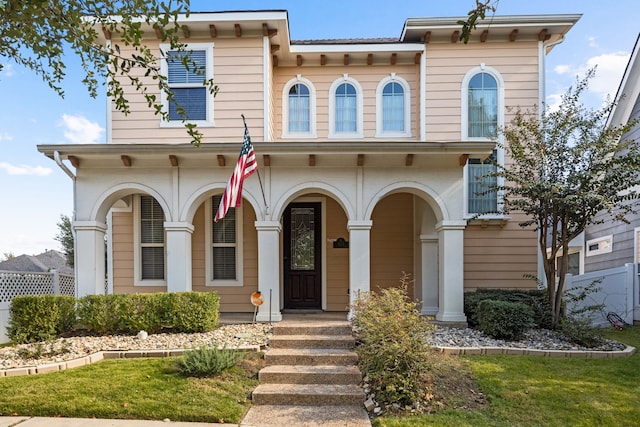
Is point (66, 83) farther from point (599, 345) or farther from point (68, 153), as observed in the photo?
point (599, 345)

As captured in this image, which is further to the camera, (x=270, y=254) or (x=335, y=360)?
(x=270, y=254)

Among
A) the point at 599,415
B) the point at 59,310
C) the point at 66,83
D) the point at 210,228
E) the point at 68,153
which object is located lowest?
the point at 599,415

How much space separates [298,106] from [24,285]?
7475mm

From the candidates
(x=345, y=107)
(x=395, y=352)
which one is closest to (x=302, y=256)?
(x=345, y=107)

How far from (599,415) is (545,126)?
5195 millimetres

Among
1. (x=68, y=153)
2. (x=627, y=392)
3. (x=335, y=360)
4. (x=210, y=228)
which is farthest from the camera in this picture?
(x=210, y=228)

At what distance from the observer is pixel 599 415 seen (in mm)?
4516

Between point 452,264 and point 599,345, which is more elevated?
point 452,264

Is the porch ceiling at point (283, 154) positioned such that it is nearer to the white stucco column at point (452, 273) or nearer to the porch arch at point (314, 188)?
the porch arch at point (314, 188)

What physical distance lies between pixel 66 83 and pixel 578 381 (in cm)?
728

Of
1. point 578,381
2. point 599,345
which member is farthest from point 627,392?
point 599,345

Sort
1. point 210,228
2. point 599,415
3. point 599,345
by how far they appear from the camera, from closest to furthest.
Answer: point 599,415, point 599,345, point 210,228

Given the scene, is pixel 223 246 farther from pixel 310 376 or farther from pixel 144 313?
pixel 310 376

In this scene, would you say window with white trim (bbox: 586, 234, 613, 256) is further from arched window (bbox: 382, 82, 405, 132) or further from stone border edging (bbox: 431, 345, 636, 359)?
arched window (bbox: 382, 82, 405, 132)
